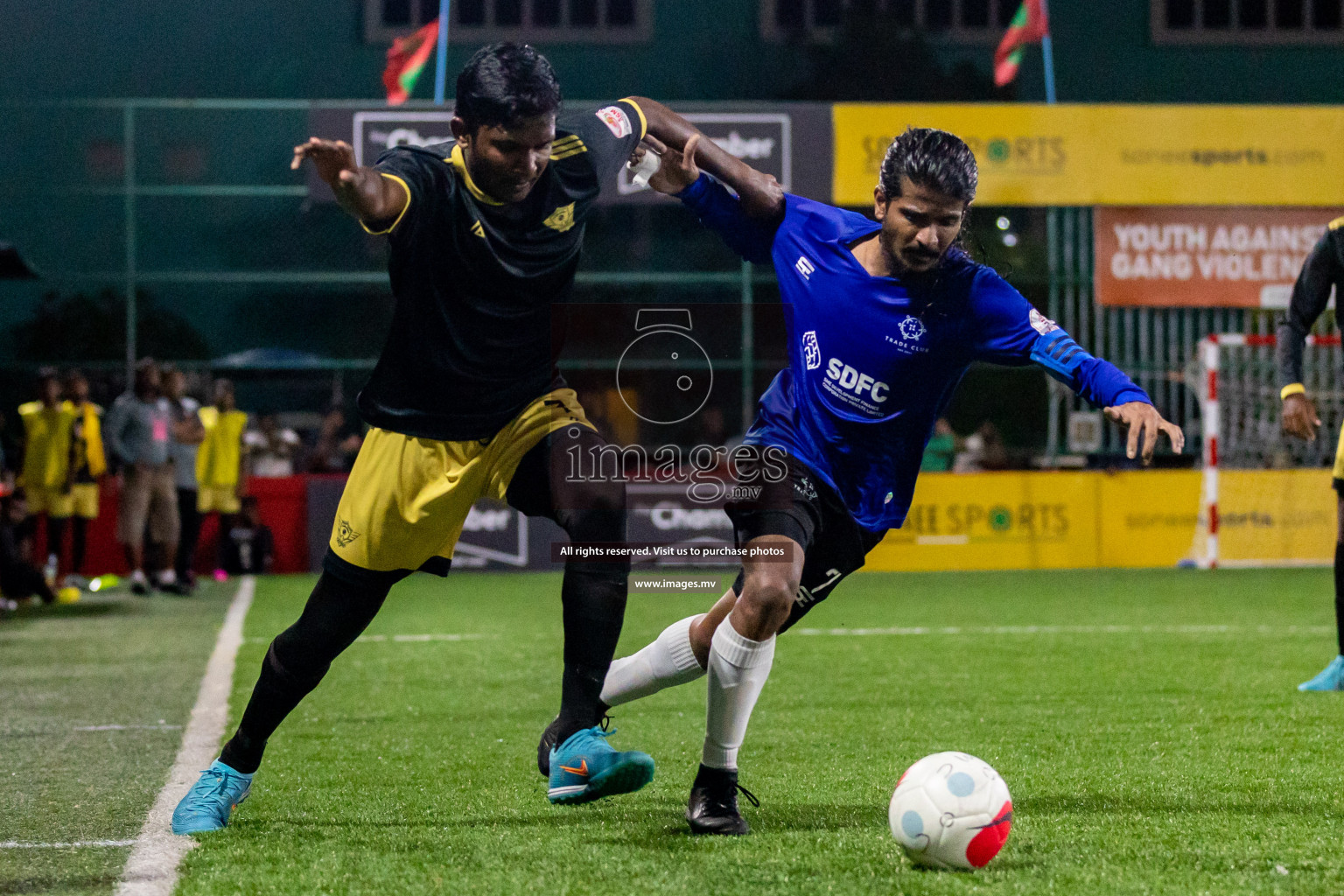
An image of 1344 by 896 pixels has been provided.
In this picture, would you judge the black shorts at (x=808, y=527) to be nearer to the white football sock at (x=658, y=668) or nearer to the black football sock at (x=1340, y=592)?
the white football sock at (x=658, y=668)

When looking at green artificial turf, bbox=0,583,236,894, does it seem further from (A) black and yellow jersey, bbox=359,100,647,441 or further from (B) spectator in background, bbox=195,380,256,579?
(B) spectator in background, bbox=195,380,256,579

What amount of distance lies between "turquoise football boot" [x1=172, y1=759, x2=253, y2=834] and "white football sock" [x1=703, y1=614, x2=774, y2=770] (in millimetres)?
1239

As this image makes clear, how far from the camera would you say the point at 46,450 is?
43.1 feet

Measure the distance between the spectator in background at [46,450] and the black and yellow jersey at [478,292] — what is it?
9.93 m

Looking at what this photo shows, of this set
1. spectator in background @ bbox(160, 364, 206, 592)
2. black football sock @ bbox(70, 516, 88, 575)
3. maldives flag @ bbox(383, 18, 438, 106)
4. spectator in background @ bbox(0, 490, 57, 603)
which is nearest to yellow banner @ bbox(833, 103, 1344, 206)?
maldives flag @ bbox(383, 18, 438, 106)

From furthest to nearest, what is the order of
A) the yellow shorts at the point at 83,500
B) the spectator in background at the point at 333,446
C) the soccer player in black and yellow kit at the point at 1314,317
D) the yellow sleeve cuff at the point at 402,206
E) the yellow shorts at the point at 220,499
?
the spectator in background at the point at 333,446 → the yellow shorts at the point at 220,499 → the yellow shorts at the point at 83,500 → the soccer player in black and yellow kit at the point at 1314,317 → the yellow sleeve cuff at the point at 402,206

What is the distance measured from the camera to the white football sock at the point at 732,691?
3.88 m

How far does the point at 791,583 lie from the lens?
385cm

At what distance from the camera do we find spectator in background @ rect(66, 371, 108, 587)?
43.7 feet

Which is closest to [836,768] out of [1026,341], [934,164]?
[1026,341]

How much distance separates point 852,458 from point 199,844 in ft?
6.24

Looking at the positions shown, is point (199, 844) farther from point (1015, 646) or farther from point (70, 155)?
point (70, 155)

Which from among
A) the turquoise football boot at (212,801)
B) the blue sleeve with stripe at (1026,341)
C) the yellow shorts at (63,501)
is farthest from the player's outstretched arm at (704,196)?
the yellow shorts at (63,501)

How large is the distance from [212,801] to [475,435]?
3.78 feet
